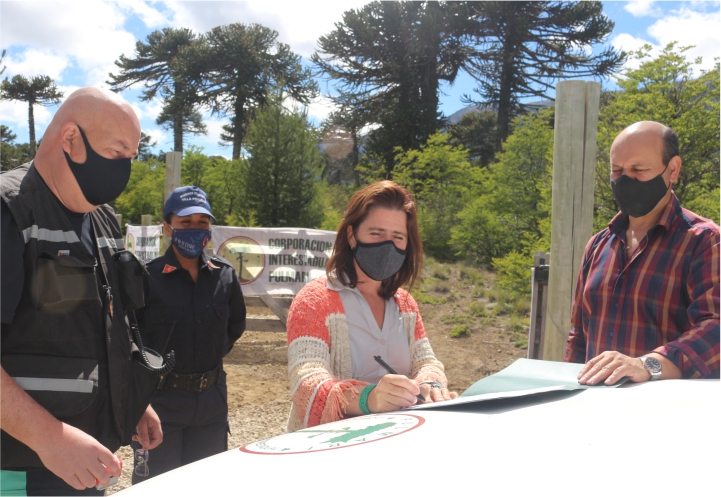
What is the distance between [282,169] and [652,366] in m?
18.6

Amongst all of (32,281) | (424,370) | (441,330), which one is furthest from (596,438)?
(441,330)

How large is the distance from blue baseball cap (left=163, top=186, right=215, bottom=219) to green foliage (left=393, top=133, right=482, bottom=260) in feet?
56.0

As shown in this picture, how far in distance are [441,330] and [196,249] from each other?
927 cm

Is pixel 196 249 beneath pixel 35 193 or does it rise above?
beneath

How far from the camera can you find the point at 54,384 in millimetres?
1670

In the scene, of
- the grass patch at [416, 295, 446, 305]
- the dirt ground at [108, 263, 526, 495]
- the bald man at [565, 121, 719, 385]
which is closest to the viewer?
the bald man at [565, 121, 719, 385]

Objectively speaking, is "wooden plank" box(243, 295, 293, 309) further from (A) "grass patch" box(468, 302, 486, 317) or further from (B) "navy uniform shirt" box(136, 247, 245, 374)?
(A) "grass patch" box(468, 302, 486, 317)

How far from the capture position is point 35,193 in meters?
1.73

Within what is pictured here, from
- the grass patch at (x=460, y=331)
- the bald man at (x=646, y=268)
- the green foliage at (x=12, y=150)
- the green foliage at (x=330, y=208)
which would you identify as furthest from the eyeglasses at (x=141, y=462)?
the green foliage at (x=12, y=150)

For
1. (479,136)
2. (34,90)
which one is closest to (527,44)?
(479,136)

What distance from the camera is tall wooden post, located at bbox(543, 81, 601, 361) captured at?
3633 millimetres

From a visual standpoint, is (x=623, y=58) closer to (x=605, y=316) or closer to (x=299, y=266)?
(x=299, y=266)

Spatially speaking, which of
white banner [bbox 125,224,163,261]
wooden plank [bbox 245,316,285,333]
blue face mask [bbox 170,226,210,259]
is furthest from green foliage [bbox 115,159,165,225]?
blue face mask [bbox 170,226,210,259]

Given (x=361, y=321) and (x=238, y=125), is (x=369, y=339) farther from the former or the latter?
(x=238, y=125)
